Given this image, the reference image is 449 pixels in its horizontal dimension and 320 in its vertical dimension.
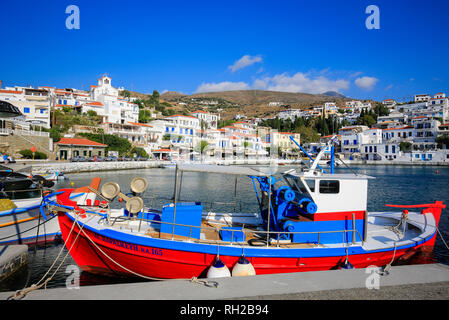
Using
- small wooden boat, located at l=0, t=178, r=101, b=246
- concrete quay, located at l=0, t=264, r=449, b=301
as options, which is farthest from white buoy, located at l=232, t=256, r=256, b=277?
small wooden boat, located at l=0, t=178, r=101, b=246

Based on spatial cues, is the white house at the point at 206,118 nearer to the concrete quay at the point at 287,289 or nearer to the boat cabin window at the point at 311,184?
the boat cabin window at the point at 311,184

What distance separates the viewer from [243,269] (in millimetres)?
6012

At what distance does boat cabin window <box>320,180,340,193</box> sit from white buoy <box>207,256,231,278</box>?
333cm

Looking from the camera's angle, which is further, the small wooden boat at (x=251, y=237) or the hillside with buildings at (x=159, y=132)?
the hillside with buildings at (x=159, y=132)

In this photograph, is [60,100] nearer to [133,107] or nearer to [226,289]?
[133,107]

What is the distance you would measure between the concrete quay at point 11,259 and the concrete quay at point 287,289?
437 cm

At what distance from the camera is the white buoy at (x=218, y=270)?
19.4 ft

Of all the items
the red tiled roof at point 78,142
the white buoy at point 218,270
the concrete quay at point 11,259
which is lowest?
the concrete quay at point 11,259

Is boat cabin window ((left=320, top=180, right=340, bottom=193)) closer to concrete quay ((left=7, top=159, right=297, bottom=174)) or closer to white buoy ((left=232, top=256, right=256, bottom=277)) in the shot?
white buoy ((left=232, top=256, right=256, bottom=277))

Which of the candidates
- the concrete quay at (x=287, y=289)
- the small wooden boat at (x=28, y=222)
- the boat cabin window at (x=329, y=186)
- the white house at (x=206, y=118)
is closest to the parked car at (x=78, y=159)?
the small wooden boat at (x=28, y=222)

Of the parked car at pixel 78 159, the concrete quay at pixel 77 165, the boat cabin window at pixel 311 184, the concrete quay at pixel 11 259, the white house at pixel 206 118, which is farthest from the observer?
the white house at pixel 206 118

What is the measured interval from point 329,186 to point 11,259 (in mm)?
8599

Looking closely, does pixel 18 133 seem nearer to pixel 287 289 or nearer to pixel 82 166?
pixel 82 166

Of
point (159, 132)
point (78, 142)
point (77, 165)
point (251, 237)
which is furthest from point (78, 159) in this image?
point (251, 237)
